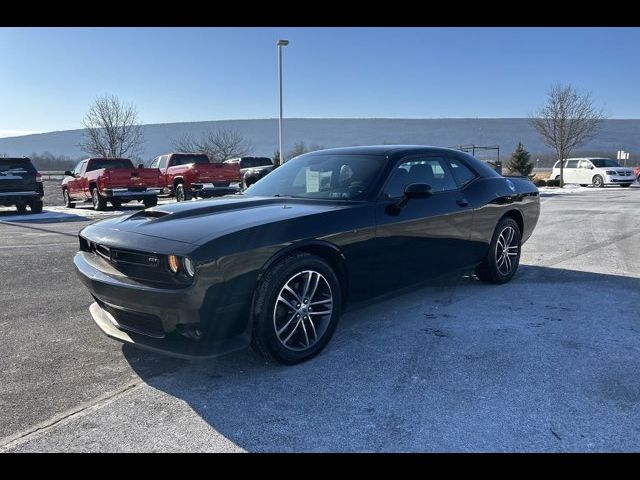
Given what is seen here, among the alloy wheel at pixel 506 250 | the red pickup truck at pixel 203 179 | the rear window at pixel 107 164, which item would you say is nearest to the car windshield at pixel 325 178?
the alloy wheel at pixel 506 250

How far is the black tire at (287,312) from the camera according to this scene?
3.21 meters

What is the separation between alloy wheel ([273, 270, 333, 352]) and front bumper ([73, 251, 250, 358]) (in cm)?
31

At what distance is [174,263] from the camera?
3006 mm

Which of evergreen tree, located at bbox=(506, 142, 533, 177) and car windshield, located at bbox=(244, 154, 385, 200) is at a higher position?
evergreen tree, located at bbox=(506, 142, 533, 177)

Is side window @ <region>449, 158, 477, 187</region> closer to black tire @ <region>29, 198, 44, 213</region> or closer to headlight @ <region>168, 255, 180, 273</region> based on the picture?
headlight @ <region>168, 255, 180, 273</region>

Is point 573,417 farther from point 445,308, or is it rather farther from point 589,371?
point 445,308

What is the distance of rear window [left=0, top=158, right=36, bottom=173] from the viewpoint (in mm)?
14789

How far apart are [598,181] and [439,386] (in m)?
30.5

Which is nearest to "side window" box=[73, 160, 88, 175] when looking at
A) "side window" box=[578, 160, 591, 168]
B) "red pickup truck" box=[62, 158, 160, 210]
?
"red pickup truck" box=[62, 158, 160, 210]

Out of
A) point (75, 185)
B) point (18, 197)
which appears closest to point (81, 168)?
point (75, 185)

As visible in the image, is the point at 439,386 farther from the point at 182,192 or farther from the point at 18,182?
the point at 182,192

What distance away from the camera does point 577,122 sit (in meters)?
32.9

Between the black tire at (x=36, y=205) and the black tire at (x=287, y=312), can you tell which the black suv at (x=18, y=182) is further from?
the black tire at (x=287, y=312)

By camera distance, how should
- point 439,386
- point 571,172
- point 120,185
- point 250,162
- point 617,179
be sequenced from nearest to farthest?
point 439,386, point 120,185, point 250,162, point 617,179, point 571,172
